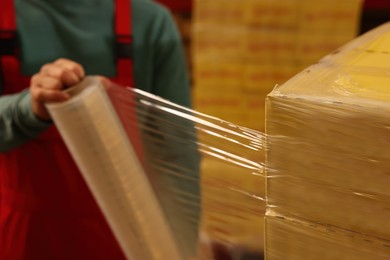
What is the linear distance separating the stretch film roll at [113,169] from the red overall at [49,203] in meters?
0.23

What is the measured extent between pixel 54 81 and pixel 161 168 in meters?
0.22

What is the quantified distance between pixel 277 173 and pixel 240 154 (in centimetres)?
14

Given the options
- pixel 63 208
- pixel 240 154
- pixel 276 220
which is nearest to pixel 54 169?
pixel 63 208

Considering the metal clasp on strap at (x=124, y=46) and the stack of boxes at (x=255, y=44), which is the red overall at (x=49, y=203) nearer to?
the metal clasp on strap at (x=124, y=46)

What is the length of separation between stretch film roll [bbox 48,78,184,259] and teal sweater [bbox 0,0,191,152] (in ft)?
0.62

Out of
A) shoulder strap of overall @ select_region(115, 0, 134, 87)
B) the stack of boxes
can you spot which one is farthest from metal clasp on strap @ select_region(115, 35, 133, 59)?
the stack of boxes

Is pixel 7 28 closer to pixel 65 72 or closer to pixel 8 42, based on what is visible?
pixel 8 42

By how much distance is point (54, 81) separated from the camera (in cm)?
67

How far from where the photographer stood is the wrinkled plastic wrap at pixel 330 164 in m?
0.36

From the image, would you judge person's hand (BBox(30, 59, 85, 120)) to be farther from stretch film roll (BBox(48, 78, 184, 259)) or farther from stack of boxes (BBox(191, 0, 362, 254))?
stack of boxes (BBox(191, 0, 362, 254))

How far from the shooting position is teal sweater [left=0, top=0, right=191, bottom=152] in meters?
0.88

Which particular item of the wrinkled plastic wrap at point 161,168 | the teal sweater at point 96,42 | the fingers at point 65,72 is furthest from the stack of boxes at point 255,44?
the fingers at point 65,72

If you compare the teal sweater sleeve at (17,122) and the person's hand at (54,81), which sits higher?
the person's hand at (54,81)

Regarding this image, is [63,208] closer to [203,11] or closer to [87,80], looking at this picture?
[87,80]
